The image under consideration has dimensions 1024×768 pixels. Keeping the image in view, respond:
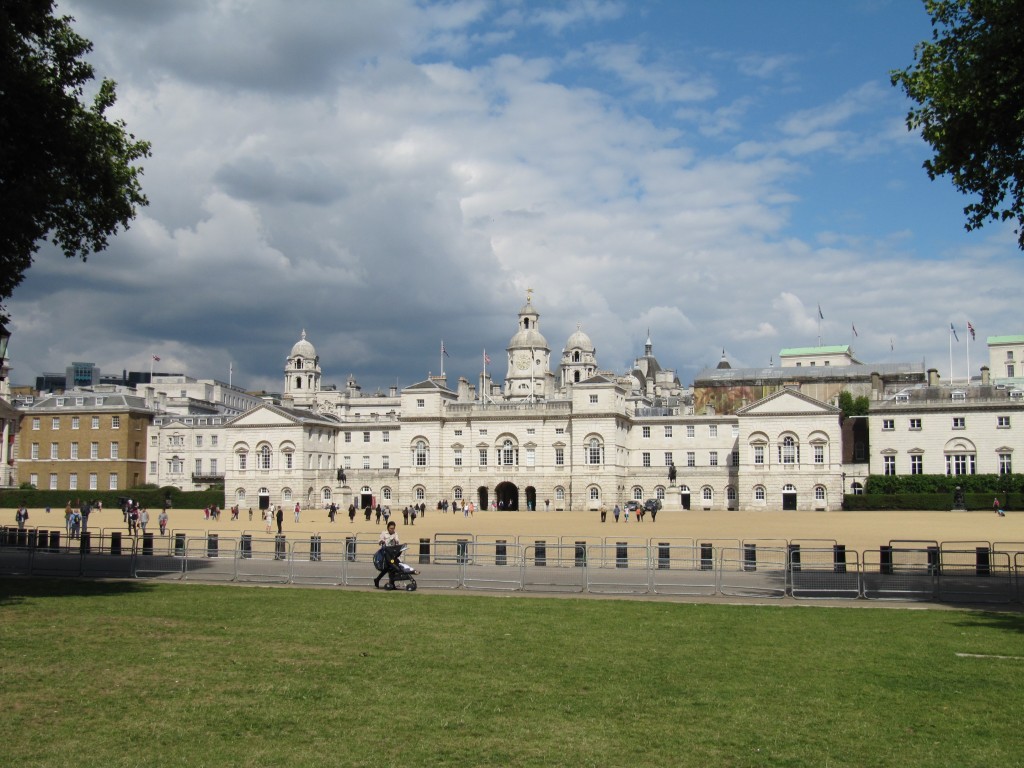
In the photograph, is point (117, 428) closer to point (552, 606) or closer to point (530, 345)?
point (530, 345)

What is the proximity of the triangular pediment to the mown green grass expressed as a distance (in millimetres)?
67848

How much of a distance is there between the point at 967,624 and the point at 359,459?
86942mm

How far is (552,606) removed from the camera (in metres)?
20.3

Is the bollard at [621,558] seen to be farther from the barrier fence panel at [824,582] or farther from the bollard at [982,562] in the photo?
the bollard at [982,562]

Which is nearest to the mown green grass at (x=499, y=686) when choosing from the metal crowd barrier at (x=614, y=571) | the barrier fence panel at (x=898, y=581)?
the barrier fence panel at (x=898, y=581)

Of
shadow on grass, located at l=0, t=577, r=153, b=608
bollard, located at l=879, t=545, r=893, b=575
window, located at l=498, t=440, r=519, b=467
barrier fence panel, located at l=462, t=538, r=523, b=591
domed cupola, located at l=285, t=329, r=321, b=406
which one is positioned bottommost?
barrier fence panel, located at l=462, t=538, r=523, b=591

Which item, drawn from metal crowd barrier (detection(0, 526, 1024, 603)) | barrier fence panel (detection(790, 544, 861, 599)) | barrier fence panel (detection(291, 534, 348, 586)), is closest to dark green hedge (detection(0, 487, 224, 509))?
metal crowd barrier (detection(0, 526, 1024, 603))

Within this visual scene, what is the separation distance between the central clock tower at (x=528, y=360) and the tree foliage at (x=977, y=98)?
330 feet

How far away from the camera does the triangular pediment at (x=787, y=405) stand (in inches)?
3359

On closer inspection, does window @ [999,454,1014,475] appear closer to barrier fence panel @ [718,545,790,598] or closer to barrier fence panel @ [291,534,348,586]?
barrier fence panel @ [718,545,790,598]

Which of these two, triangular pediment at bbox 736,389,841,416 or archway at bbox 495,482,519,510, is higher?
triangular pediment at bbox 736,389,841,416

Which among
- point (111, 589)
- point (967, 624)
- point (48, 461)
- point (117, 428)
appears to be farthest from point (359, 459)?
point (967, 624)

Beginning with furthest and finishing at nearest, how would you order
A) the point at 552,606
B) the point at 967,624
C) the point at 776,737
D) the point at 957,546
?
1. the point at 957,546
2. the point at 552,606
3. the point at 967,624
4. the point at 776,737

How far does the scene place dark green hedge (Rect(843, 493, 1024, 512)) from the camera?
74062 millimetres
